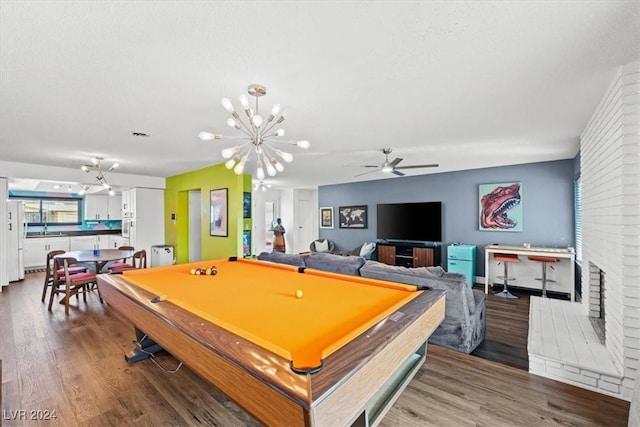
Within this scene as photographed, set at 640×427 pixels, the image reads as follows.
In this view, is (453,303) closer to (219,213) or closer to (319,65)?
(319,65)

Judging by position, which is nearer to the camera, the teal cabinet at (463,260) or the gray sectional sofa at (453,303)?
the gray sectional sofa at (453,303)

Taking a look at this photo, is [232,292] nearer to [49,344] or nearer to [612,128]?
[49,344]

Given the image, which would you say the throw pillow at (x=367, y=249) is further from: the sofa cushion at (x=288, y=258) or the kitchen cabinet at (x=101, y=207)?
the kitchen cabinet at (x=101, y=207)

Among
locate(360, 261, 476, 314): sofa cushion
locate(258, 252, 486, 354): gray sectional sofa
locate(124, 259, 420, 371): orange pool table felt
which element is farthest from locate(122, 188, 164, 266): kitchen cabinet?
locate(360, 261, 476, 314): sofa cushion

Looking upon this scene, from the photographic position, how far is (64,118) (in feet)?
9.41

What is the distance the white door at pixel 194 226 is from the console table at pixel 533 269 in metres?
6.39

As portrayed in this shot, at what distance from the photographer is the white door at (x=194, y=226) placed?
684 centimetres

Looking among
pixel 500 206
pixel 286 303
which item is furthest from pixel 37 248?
pixel 500 206

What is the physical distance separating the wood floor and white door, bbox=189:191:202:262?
3880 millimetres

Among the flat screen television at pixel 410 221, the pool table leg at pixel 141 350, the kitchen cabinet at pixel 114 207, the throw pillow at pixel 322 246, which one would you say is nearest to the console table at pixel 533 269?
the flat screen television at pixel 410 221

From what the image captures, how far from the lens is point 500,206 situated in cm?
545

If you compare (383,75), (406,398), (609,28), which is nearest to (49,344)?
(406,398)

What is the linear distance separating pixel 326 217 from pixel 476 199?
4200mm

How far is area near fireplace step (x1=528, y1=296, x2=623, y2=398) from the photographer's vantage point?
6.71 ft
